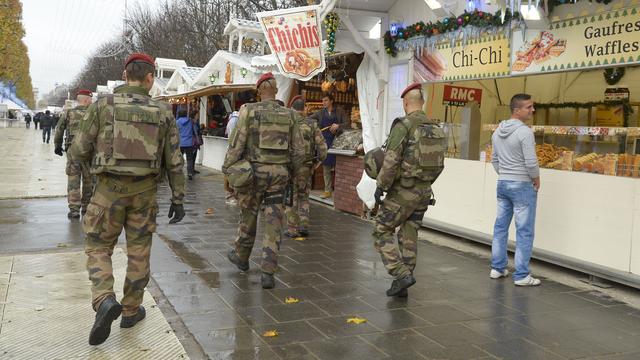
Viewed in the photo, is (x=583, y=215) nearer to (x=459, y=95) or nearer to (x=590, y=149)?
(x=590, y=149)

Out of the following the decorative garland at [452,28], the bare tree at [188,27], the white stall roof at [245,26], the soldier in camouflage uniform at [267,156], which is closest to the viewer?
the soldier in camouflage uniform at [267,156]

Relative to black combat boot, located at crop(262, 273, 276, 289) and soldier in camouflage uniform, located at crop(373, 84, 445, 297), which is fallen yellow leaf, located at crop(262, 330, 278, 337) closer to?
black combat boot, located at crop(262, 273, 276, 289)

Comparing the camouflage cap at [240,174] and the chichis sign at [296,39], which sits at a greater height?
the chichis sign at [296,39]

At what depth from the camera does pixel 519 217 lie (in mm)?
5664

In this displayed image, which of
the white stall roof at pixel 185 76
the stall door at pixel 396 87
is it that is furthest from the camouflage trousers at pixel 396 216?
the white stall roof at pixel 185 76

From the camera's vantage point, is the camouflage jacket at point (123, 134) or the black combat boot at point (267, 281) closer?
the camouflage jacket at point (123, 134)

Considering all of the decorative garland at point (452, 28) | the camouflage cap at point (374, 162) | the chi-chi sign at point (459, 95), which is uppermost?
the decorative garland at point (452, 28)

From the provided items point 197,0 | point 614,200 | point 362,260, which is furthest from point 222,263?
point 197,0

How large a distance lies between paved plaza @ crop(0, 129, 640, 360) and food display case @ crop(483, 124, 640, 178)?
3.80 ft

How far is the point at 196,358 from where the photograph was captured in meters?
3.75

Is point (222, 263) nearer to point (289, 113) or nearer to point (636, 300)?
point (289, 113)

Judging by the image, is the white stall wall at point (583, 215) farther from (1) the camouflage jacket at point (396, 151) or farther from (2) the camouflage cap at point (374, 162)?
(2) the camouflage cap at point (374, 162)

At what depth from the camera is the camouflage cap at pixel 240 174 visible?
5.20 metres

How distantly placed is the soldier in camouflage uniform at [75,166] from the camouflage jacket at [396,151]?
461cm
